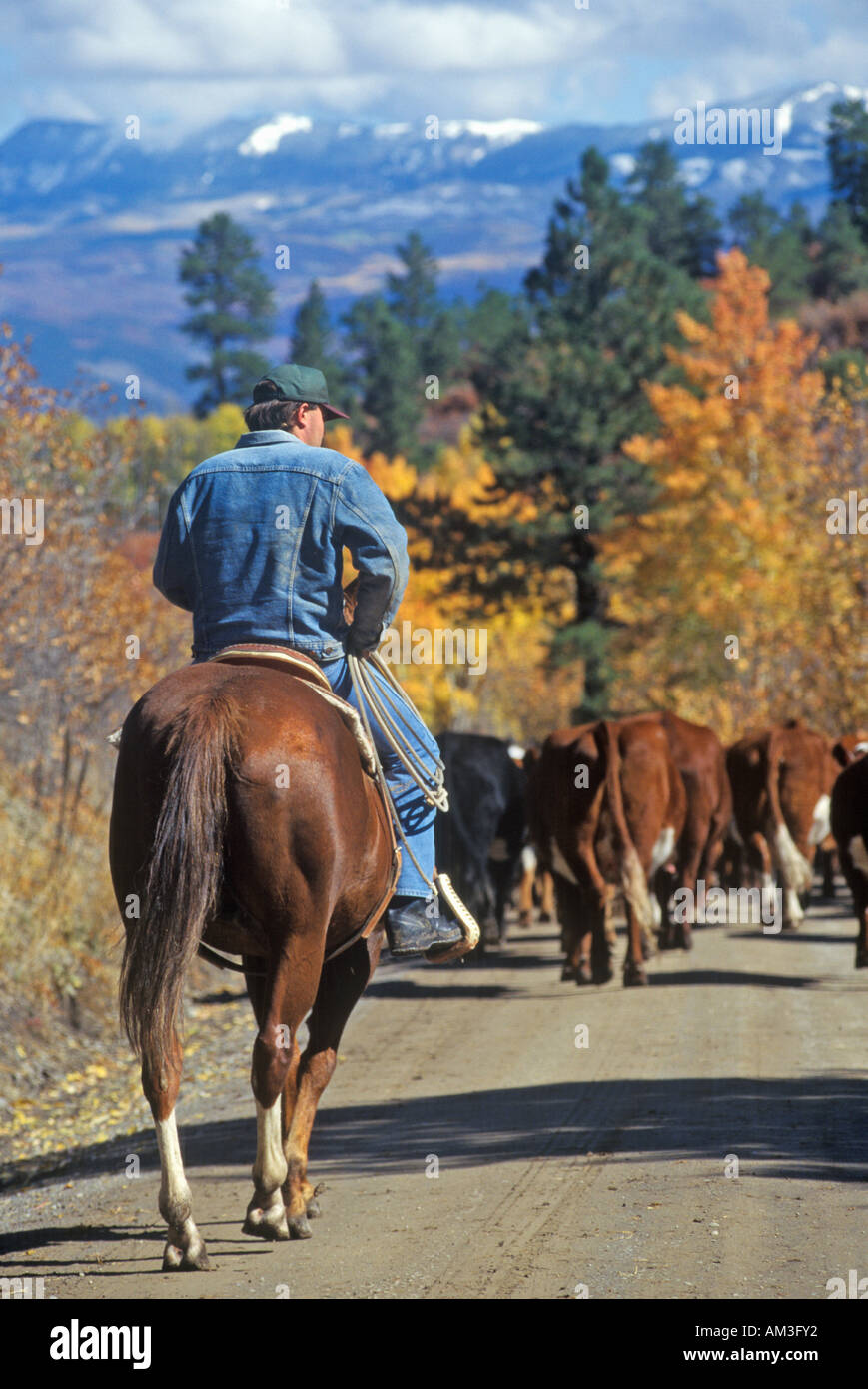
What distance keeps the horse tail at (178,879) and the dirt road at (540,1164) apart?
2.69 ft

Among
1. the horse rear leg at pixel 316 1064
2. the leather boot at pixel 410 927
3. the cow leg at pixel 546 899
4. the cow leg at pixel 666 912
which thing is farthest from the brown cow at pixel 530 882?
the horse rear leg at pixel 316 1064

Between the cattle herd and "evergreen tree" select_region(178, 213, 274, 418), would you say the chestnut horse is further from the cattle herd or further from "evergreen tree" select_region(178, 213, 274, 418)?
"evergreen tree" select_region(178, 213, 274, 418)

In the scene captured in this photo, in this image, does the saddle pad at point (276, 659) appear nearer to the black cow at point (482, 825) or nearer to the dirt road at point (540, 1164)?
the dirt road at point (540, 1164)

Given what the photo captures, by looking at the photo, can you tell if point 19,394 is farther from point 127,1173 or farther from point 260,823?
point 260,823

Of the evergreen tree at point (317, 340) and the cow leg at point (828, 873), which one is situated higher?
the evergreen tree at point (317, 340)

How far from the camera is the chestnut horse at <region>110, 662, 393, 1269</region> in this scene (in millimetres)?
5590

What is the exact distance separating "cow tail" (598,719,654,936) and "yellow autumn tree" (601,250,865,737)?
20.9 meters

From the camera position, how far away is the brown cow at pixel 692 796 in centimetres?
1500

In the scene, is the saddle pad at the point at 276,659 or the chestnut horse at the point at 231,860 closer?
the chestnut horse at the point at 231,860

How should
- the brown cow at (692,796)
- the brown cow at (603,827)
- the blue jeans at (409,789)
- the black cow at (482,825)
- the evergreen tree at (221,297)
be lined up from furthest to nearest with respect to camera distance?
the evergreen tree at (221,297)
the brown cow at (692,796)
the black cow at (482,825)
the brown cow at (603,827)
the blue jeans at (409,789)

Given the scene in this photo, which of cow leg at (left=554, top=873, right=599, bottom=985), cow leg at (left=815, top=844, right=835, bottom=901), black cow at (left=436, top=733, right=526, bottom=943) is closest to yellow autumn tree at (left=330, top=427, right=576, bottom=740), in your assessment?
cow leg at (left=815, top=844, right=835, bottom=901)

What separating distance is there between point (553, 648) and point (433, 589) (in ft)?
14.2

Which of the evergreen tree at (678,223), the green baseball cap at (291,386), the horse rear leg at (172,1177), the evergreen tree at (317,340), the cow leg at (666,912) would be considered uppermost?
the evergreen tree at (678,223)

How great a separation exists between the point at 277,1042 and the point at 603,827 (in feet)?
25.4
